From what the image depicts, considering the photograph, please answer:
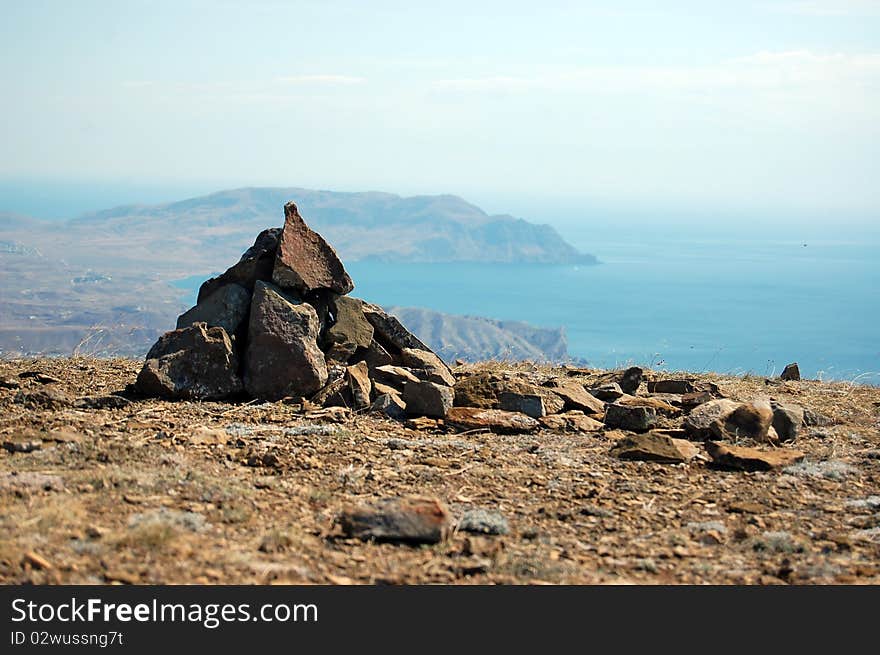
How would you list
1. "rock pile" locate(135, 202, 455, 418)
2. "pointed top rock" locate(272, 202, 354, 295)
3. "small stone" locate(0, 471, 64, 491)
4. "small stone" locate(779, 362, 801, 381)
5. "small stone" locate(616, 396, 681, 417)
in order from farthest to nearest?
"small stone" locate(779, 362, 801, 381) < "pointed top rock" locate(272, 202, 354, 295) < "small stone" locate(616, 396, 681, 417) < "rock pile" locate(135, 202, 455, 418) < "small stone" locate(0, 471, 64, 491)

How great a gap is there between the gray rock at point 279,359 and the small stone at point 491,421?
1.74 m

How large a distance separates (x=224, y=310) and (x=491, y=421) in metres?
3.56

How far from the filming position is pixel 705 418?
324 inches

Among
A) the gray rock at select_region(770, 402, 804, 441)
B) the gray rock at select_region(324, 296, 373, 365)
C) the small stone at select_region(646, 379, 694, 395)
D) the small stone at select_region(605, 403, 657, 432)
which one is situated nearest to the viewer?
the gray rock at select_region(770, 402, 804, 441)

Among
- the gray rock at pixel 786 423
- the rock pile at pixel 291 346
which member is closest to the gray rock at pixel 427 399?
the rock pile at pixel 291 346

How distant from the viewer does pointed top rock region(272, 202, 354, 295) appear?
31.5 ft

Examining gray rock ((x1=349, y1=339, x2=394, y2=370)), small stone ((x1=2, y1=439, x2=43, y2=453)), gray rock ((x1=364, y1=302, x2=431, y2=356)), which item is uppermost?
gray rock ((x1=364, y1=302, x2=431, y2=356))

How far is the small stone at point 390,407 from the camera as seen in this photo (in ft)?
28.2

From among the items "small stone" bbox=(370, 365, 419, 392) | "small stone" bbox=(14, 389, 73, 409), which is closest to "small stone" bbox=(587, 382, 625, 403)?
"small stone" bbox=(370, 365, 419, 392)

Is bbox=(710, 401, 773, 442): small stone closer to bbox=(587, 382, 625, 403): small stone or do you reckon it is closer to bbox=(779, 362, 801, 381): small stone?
bbox=(587, 382, 625, 403): small stone

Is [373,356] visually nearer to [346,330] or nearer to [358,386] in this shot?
[346,330]

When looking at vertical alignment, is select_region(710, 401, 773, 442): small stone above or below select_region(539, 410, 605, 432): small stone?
above

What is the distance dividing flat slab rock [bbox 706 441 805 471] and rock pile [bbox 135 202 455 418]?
9.49ft

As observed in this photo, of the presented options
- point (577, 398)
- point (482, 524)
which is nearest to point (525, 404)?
point (577, 398)
